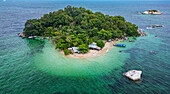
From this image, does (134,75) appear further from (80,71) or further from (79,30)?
(79,30)

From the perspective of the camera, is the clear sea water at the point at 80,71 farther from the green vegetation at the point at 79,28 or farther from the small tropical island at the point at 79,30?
the green vegetation at the point at 79,28

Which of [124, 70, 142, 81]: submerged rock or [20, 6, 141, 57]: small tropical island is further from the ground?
[20, 6, 141, 57]: small tropical island

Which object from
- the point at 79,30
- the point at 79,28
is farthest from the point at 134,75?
the point at 79,28

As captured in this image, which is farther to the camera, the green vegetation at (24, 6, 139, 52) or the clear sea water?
the green vegetation at (24, 6, 139, 52)

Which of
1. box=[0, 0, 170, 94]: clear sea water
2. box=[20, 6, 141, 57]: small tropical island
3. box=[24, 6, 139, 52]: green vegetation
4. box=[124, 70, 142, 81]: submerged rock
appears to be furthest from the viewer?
box=[24, 6, 139, 52]: green vegetation

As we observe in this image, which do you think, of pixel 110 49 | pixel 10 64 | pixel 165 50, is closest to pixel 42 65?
pixel 10 64

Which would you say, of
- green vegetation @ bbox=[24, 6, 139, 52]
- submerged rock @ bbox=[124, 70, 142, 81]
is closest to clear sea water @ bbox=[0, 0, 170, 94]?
submerged rock @ bbox=[124, 70, 142, 81]

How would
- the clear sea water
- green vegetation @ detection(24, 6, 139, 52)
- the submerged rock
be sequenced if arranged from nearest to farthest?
the clear sea water → the submerged rock → green vegetation @ detection(24, 6, 139, 52)

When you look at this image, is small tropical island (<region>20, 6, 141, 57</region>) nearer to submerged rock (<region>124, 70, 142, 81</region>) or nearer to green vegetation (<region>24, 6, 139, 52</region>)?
green vegetation (<region>24, 6, 139, 52</region>)
